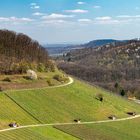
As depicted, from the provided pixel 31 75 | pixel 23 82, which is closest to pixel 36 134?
pixel 23 82

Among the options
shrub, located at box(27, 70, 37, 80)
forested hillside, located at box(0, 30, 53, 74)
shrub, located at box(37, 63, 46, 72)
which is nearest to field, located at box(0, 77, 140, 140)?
shrub, located at box(27, 70, 37, 80)

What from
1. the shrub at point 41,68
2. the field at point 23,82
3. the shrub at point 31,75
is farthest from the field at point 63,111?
the shrub at point 41,68

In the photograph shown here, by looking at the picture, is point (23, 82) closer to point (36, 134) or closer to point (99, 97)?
point (99, 97)

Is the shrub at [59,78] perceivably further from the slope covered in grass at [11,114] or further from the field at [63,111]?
the slope covered in grass at [11,114]

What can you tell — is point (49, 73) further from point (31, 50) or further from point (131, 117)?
point (131, 117)

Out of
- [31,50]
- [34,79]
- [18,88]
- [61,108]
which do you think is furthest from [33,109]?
[31,50]

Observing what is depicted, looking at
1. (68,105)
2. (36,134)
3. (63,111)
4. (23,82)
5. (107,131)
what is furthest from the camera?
(23,82)

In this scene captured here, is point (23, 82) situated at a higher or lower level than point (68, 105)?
higher

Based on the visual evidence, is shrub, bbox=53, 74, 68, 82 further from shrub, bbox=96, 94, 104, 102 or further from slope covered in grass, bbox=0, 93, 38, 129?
slope covered in grass, bbox=0, 93, 38, 129
